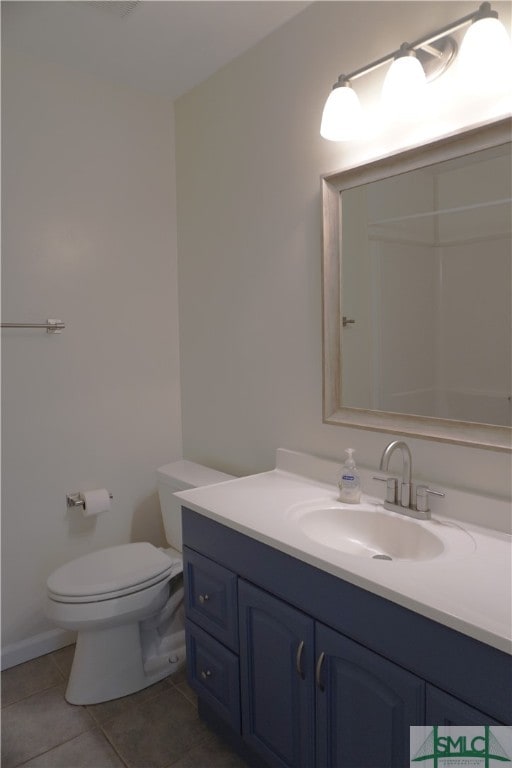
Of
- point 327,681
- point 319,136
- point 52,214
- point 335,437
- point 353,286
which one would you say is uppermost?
point 319,136

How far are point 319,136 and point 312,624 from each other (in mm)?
1532

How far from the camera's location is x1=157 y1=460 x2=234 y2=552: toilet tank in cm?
221

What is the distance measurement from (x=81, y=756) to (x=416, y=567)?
1.31 meters

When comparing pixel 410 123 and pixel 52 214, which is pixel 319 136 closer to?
pixel 410 123

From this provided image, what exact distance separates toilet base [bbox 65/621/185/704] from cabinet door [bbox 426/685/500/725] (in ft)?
4.14

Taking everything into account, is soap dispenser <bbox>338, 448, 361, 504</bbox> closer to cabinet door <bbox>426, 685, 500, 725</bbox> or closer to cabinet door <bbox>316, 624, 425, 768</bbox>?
cabinet door <bbox>316, 624, 425, 768</bbox>

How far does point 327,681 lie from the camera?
1.27 m

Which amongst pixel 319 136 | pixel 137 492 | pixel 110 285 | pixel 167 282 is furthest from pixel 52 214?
pixel 137 492

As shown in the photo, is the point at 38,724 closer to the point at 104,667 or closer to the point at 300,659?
the point at 104,667

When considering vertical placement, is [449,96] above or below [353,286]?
above

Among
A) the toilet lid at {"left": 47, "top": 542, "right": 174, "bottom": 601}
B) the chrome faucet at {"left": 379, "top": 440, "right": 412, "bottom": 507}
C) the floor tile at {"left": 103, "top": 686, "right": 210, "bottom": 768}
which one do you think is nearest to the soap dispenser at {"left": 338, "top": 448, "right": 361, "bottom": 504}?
the chrome faucet at {"left": 379, "top": 440, "right": 412, "bottom": 507}

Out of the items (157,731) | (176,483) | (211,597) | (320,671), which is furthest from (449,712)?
(176,483)

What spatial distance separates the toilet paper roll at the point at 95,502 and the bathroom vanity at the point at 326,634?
26.3 inches

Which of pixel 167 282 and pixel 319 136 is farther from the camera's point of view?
pixel 167 282
